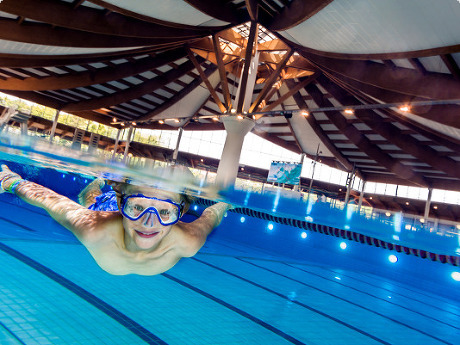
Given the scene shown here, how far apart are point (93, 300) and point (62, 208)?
7.01 feet

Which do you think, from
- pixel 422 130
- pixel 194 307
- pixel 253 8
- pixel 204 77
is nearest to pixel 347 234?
pixel 422 130

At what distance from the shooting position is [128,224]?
2811mm

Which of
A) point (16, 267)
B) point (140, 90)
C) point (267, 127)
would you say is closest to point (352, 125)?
point (267, 127)

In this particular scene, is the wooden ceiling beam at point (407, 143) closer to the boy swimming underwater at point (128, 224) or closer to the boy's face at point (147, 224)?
the boy swimming underwater at point (128, 224)

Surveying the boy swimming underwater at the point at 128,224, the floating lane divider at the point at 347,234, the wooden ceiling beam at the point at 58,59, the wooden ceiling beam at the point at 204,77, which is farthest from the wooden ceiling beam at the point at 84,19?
the boy swimming underwater at the point at 128,224

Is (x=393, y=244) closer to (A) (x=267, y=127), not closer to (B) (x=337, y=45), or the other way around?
(B) (x=337, y=45)

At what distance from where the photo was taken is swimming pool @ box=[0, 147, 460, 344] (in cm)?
382

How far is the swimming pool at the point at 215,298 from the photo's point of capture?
3.82m

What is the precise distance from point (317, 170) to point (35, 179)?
2441 cm

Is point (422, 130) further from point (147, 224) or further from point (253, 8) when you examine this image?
point (147, 224)

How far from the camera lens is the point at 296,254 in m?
11.1

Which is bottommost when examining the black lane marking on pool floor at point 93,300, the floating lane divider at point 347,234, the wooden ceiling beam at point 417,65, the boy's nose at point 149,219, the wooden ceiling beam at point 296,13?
the black lane marking on pool floor at point 93,300

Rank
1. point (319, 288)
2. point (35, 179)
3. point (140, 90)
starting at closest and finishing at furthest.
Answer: point (319, 288), point (35, 179), point (140, 90)

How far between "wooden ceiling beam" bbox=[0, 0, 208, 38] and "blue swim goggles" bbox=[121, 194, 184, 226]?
8.87 metres
